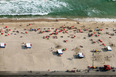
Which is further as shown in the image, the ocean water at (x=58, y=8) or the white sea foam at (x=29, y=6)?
the white sea foam at (x=29, y=6)

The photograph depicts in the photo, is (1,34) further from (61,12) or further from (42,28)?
(61,12)

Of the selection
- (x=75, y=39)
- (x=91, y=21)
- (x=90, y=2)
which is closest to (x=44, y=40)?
(x=75, y=39)

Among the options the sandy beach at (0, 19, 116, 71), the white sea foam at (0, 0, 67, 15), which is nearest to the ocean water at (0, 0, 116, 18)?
the white sea foam at (0, 0, 67, 15)

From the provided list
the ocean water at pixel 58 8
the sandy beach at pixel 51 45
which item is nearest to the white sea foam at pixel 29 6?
the ocean water at pixel 58 8

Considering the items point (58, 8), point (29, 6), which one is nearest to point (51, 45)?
point (58, 8)

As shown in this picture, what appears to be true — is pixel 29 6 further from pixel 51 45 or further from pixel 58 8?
pixel 51 45

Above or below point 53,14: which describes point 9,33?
below

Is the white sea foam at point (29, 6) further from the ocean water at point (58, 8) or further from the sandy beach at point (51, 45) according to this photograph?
the sandy beach at point (51, 45)

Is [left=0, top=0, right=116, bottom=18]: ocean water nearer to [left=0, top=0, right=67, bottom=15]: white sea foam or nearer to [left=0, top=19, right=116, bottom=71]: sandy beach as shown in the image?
[left=0, top=0, right=67, bottom=15]: white sea foam
